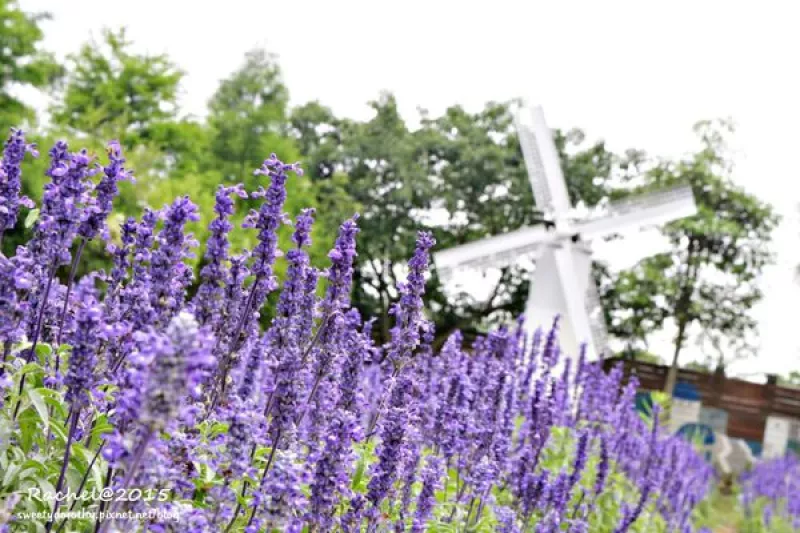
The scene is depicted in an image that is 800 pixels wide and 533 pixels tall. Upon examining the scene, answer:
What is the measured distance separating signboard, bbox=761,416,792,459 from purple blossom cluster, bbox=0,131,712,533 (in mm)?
27118

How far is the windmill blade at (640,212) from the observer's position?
74.0 feet

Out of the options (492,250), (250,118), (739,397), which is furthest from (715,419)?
(250,118)

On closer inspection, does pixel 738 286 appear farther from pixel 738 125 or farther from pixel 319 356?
pixel 319 356

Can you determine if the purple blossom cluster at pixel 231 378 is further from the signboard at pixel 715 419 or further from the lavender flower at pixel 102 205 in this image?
the signboard at pixel 715 419

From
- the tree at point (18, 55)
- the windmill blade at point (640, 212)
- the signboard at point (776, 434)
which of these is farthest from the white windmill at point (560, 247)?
the tree at point (18, 55)

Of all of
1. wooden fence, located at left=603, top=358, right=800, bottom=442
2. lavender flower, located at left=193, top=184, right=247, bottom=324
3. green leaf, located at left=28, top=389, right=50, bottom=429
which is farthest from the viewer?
wooden fence, located at left=603, top=358, right=800, bottom=442

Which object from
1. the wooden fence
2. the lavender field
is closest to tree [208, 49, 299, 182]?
the wooden fence

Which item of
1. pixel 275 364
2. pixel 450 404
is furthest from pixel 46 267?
pixel 450 404

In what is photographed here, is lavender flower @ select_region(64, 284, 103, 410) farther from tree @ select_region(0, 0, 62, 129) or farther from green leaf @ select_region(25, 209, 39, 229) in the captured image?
tree @ select_region(0, 0, 62, 129)

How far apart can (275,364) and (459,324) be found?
29.3 metres

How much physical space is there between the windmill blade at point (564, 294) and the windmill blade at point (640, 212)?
72 cm

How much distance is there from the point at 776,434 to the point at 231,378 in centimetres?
2983

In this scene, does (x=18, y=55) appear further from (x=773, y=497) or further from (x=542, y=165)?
(x=773, y=497)

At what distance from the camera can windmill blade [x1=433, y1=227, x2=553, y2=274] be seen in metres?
22.2
